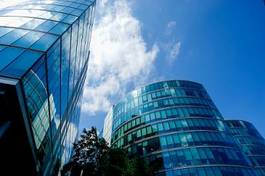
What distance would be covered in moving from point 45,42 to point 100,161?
15.3 metres

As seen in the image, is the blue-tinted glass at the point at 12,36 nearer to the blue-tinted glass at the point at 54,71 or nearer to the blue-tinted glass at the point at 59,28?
the blue-tinted glass at the point at 59,28

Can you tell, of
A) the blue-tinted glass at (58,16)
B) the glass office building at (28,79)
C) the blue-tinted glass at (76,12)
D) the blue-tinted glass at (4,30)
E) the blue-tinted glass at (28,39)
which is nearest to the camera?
the glass office building at (28,79)

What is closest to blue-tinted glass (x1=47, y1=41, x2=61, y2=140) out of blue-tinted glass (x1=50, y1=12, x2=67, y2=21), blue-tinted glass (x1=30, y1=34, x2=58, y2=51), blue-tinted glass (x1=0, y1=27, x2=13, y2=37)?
blue-tinted glass (x1=30, y1=34, x2=58, y2=51)

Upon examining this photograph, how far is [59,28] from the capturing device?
15.0 metres

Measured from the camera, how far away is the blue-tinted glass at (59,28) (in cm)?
1432

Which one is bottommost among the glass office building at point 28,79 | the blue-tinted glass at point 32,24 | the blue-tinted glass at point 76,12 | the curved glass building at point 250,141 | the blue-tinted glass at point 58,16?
the glass office building at point 28,79

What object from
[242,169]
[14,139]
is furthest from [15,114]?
[242,169]

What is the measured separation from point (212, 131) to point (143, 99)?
57.1 feet

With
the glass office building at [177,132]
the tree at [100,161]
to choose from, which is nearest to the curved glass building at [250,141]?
the glass office building at [177,132]

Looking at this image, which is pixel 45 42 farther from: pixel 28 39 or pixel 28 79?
pixel 28 79

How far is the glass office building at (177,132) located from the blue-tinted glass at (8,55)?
27.5m

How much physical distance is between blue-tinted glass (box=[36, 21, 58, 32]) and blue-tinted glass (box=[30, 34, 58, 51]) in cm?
89

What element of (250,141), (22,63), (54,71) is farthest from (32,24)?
(250,141)

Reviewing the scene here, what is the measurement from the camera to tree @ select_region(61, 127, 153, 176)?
734 inches
